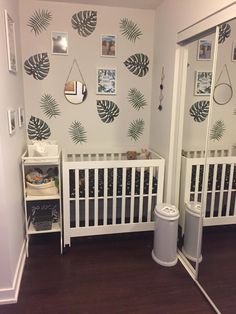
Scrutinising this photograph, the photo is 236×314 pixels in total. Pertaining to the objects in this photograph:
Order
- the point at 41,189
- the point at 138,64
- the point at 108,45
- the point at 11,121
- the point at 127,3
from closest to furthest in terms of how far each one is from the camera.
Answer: the point at 11,121
the point at 41,189
the point at 127,3
the point at 108,45
the point at 138,64

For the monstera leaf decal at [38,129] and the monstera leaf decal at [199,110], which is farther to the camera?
the monstera leaf decal at [38,129]

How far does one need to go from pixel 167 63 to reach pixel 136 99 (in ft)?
1.98

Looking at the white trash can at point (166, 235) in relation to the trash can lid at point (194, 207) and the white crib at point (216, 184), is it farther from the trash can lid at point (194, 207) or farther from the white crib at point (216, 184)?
the white crib at point (216, 184)

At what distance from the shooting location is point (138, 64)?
291 centimetres

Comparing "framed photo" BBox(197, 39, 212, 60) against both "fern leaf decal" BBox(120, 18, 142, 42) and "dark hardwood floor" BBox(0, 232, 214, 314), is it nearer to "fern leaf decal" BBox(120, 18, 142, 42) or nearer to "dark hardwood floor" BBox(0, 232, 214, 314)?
"fern leaf decal" BBox(120, 18, 142, 42)

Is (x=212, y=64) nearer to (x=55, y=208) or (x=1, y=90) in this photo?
(x=1, y=90)

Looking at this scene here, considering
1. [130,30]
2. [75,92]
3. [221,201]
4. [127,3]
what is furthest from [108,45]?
[221,201]

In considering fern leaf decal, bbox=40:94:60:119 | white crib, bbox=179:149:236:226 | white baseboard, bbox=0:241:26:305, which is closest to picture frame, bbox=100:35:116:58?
fern leaf decal, bbox=40:94:60:119

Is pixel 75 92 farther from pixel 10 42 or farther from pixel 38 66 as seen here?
pixel 10 42

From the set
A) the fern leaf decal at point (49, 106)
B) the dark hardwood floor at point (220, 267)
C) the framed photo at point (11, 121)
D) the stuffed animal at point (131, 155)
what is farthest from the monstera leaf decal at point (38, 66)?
the dark hardwood floor at point (220, 267)

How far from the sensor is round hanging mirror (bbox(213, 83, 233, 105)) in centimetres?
180

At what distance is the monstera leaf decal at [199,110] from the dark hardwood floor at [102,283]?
1320 millimetres

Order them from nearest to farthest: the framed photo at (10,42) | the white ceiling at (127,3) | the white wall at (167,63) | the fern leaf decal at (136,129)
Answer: the framed photo at (10,42), the white wall at (167,63), the white ceiling at (127,3), the fern leaf decal at (136,129)

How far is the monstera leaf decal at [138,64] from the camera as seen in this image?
288 cm
